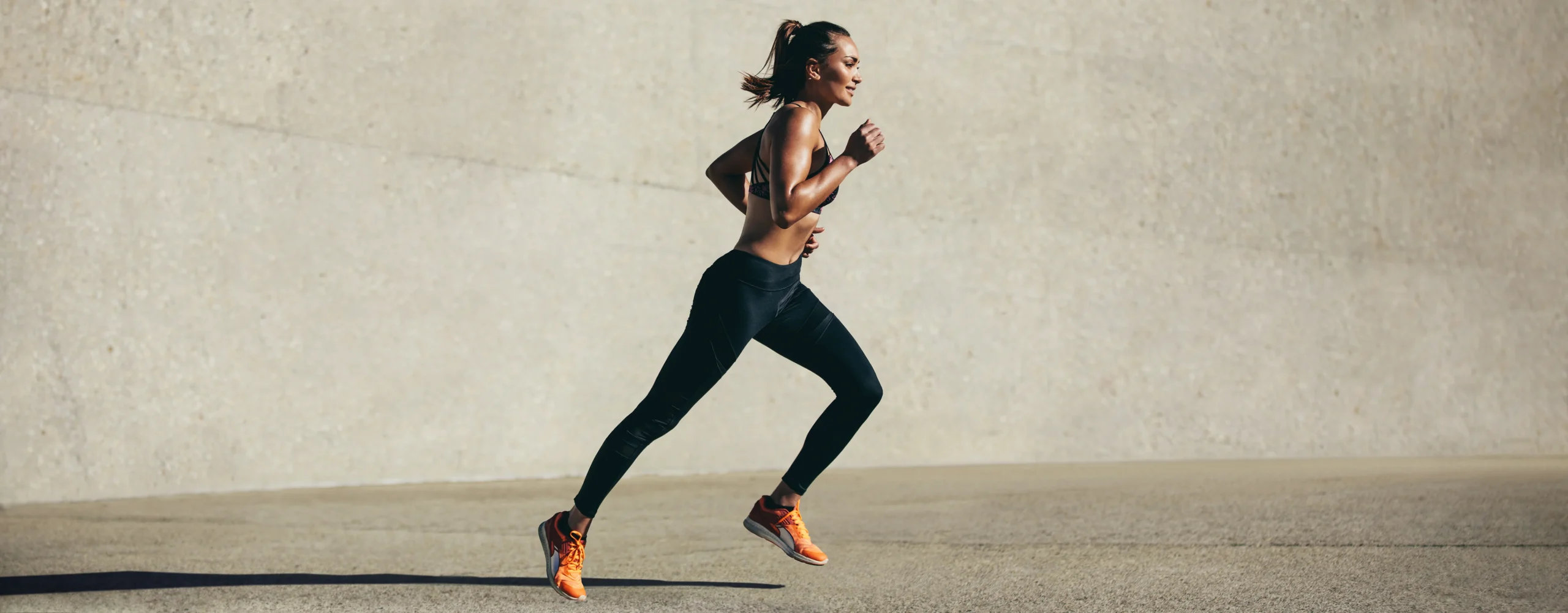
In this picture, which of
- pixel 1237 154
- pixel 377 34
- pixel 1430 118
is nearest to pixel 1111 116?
pixel 1237 154

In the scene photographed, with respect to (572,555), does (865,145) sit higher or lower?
higher

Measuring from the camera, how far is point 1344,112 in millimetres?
8984

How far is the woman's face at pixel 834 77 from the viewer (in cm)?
316

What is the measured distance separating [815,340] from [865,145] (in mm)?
584

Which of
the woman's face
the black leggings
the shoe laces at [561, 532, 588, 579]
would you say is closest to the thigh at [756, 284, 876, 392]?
the black leggings

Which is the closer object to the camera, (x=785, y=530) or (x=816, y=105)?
(x=816, y=105)

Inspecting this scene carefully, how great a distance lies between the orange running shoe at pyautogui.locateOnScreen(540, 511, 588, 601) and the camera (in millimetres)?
3188

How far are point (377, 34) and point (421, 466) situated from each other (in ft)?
8.00

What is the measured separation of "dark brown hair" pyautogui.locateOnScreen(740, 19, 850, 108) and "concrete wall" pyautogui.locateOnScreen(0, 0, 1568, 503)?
3987mm

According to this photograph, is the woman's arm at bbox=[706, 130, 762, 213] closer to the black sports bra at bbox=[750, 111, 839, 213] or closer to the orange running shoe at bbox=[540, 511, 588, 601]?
the black sports bra at bbox=[750, 111, 839, 213]

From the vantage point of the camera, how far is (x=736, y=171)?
3445 millimetres

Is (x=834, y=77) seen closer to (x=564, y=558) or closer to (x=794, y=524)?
(x=794, y=524)

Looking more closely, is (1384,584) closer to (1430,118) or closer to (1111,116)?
(1111,116)

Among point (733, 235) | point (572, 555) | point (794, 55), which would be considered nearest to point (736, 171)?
point (794, 55)
